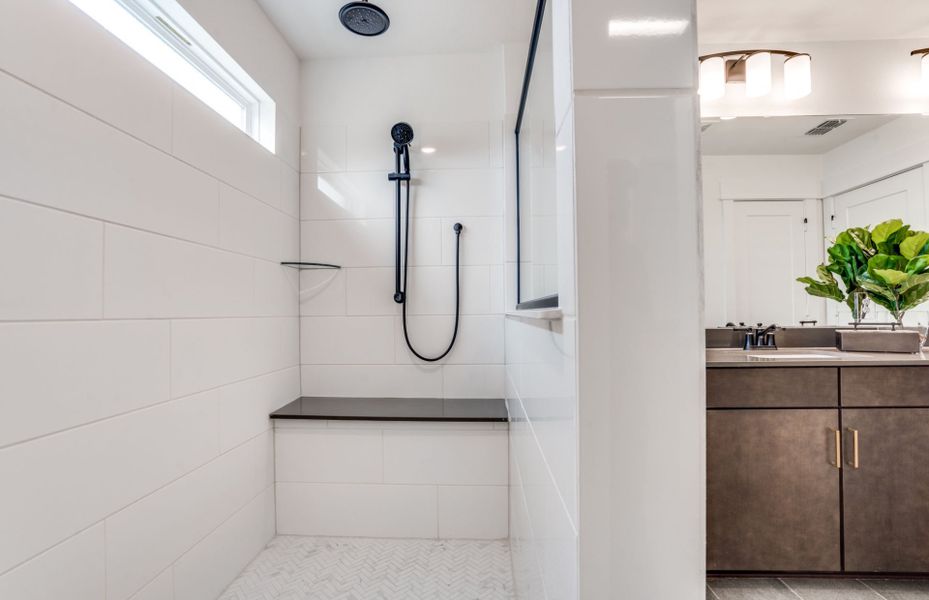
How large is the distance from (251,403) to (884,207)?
2.72 meters

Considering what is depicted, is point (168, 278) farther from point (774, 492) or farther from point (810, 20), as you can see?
point (810, 20)

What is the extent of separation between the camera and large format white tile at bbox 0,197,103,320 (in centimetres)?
84

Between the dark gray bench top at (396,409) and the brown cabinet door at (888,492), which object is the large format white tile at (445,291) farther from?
the brown cabinet door at (888,492)

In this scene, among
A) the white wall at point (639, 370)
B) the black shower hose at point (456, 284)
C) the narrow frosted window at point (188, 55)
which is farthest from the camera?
the black shower hose at point (456, 284)

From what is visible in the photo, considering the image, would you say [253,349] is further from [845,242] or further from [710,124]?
[845,242]

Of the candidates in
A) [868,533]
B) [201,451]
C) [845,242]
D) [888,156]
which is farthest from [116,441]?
[888,156]

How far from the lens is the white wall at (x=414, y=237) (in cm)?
211

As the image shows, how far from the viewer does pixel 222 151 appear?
59.9 inches

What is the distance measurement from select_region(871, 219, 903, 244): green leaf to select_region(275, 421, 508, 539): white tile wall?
1.68 m

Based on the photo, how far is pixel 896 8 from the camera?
1.60 metres

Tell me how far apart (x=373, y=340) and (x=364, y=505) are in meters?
0.76

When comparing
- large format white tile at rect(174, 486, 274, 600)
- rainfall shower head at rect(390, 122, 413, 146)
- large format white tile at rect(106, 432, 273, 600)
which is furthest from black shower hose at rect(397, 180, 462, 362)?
large format white tile at rect(174, 486, 274, 600)

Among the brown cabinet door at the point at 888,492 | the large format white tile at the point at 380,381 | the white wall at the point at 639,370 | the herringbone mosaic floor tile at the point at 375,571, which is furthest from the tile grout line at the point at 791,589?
the large format white tile at the point at 380,381

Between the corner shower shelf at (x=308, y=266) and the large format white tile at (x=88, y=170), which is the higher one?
the large format white tile at (x=88, y=170)
